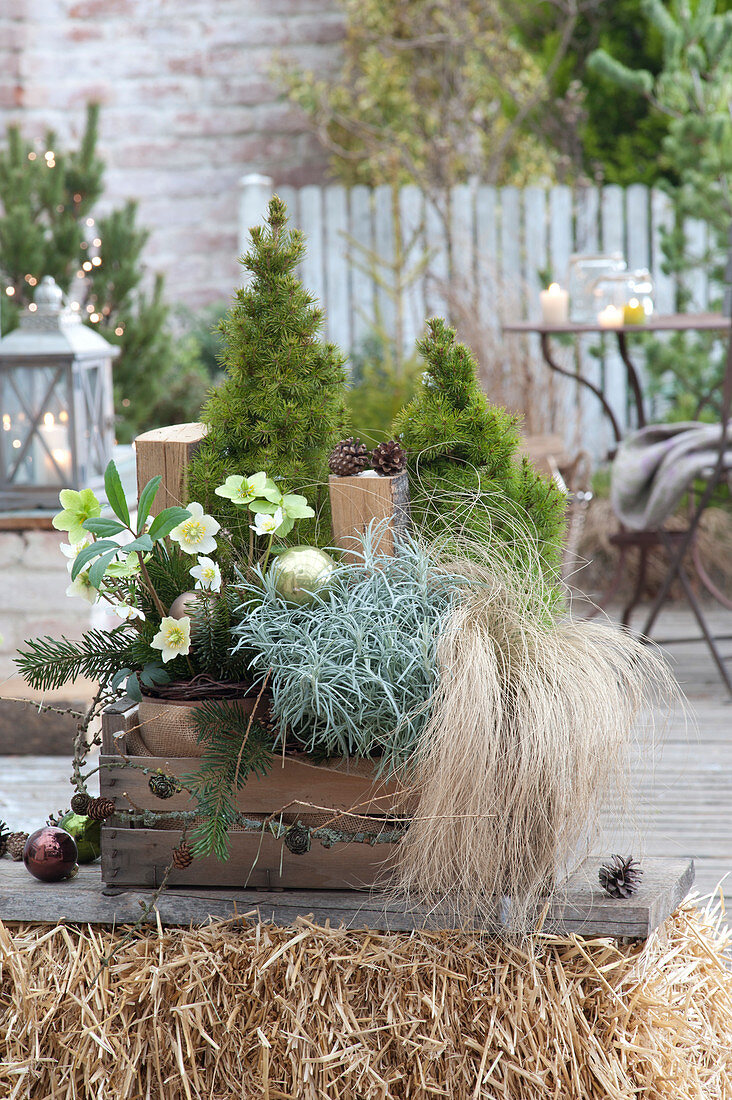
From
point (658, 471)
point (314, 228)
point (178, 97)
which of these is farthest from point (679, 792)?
point (178, 97)

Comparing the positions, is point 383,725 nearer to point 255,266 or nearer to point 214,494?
point 214,494

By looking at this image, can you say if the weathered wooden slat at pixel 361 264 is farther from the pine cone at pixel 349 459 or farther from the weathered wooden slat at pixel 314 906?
the weathered wooden slat at pixel 314 906

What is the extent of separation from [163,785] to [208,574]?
243 millimetres

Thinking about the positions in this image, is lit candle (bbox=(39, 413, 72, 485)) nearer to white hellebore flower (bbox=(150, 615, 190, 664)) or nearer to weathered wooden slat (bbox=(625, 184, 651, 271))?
white hellebore flower (bbox=(150, 615, 190, 664))

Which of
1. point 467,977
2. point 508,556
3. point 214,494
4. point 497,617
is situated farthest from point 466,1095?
point 214,494

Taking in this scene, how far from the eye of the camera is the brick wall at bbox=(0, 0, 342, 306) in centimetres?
560

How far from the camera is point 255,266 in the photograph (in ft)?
4.59

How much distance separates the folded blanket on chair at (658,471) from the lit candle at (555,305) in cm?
49

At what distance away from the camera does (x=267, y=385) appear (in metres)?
1.41

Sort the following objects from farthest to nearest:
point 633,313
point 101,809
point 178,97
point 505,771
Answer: point 178,97
point 633,313
point 101,809
point 505,771

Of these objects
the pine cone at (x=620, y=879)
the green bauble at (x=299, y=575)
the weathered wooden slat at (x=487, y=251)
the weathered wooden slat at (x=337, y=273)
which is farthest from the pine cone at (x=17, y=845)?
the weathered wooden slat at (x=337, y=273)

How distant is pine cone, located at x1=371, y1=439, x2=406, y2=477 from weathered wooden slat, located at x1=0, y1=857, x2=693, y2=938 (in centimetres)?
50

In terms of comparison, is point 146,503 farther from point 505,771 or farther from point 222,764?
point 505,771

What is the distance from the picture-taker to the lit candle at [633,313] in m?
3.37
